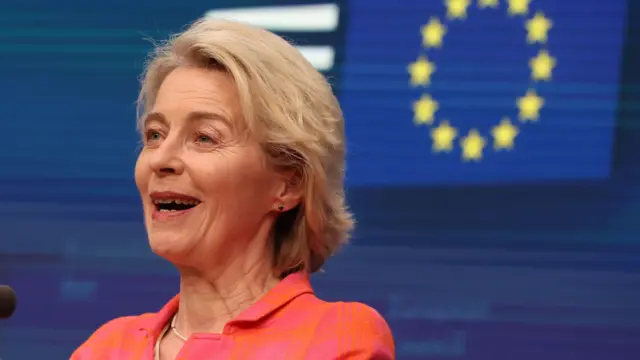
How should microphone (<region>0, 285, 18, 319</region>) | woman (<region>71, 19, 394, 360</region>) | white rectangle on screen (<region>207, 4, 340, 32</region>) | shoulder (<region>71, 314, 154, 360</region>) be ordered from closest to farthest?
microphone (<region>0, 285, 18, 319</region>) → woman (<region>71, 19, 394, 360</region>) → shoulder (<region>71, 314, 154, 360</region>) → white rectangle on screen (<region>207, 4, 340, 32</region>)

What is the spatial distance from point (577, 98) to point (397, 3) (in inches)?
20.2

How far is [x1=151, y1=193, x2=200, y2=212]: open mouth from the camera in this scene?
1896mm

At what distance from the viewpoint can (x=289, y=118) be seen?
6.28 feet

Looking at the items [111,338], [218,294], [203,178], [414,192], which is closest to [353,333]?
[218,294]

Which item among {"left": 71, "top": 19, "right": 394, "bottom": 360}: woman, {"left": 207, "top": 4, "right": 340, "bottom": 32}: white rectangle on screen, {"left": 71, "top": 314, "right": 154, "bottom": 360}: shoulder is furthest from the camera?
{"left": 207, "top": 4, "right": 340, "bottom": 32}: white rectangle on screen

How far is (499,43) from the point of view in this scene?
8.63ft

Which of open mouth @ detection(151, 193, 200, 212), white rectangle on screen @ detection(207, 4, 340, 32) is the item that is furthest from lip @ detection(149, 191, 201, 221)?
white rectangle on screen @ detection(207, 4, 340, 32)

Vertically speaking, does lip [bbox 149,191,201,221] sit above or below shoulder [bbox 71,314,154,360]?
above

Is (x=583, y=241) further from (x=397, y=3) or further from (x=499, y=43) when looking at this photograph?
(x=397, y=3)

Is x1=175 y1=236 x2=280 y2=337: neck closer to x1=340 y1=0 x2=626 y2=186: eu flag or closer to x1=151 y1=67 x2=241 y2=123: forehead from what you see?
x1=151 y1=67 x2=241 y2=123: forehead

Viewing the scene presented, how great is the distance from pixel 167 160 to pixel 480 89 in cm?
99

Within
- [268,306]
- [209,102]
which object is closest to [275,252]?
[268,306]

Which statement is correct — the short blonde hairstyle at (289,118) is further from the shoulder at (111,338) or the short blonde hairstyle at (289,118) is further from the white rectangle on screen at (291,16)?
the white rectangle on screen at (291,16)

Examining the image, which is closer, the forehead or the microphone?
the microphone
